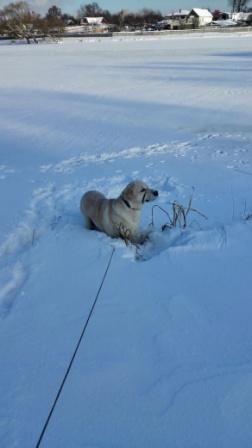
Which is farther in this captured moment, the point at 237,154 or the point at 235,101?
the point at 235,101

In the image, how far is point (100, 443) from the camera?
80.7 inches

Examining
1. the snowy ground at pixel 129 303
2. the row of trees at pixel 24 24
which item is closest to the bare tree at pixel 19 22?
the row of trees at pixel 24 24

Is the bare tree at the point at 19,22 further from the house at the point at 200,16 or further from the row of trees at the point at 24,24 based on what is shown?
the house at the point at 200,16

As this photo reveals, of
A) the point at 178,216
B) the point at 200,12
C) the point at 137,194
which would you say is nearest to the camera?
the point at 137,194

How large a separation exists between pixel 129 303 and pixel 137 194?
1348 mm

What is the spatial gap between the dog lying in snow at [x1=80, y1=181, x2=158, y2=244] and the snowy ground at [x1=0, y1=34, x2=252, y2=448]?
0.15m

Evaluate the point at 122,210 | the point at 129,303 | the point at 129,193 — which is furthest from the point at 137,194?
the point at 129,303

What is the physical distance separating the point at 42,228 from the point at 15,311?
1661 mm

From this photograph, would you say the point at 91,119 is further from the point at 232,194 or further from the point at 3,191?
the point at 232,194

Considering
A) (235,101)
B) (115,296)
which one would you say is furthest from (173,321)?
(235,101)

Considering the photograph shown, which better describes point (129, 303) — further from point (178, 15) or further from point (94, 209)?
point (178, 15)

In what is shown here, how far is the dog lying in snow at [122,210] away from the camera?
4.09 m

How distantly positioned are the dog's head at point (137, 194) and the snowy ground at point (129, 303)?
0.48m

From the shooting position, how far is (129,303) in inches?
124
